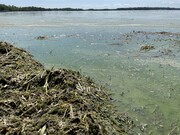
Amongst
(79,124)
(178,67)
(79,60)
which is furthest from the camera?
(79,60)

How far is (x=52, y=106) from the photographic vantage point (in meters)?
8.93

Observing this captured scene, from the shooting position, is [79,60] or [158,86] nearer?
[158,86]

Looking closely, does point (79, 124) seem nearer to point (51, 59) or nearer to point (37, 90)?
point (37, 90)

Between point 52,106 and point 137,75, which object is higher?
point 52,106

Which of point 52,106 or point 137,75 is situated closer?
point 52,106

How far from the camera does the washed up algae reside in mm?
7855

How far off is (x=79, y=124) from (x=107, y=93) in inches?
193

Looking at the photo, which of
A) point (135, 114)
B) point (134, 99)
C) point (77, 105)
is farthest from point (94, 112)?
point (134, 99)

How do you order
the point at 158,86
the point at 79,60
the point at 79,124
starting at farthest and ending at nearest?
the point at 79,60, the point at 158,86, the point at 79,124

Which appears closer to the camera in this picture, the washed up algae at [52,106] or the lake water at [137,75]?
the washed up algae at [52,106]

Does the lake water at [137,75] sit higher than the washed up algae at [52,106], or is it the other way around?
the washed up algae at [52,106]

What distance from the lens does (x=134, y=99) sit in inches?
481

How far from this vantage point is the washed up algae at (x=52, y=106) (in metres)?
7.86

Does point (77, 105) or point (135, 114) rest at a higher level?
point (77, 105)
